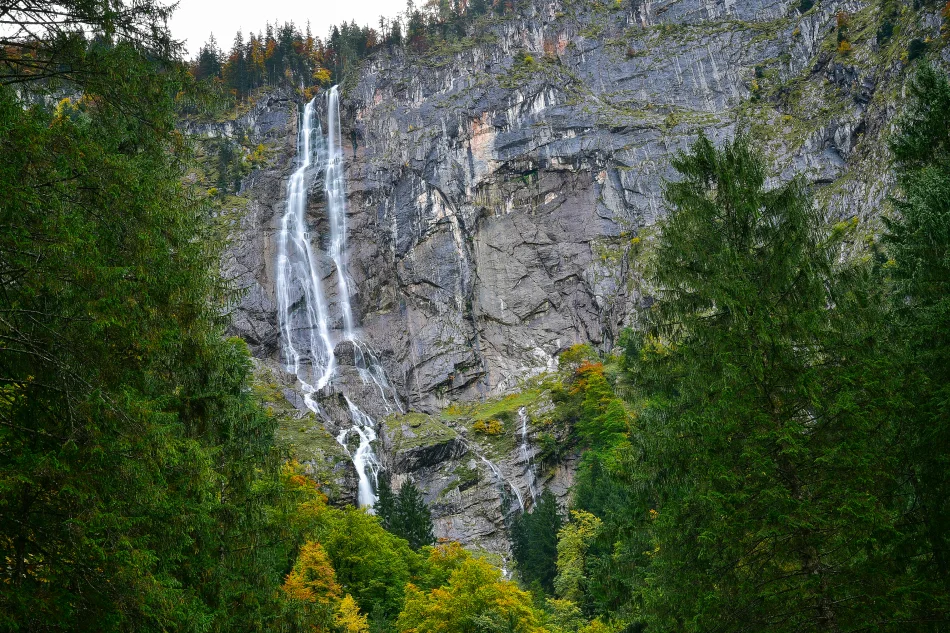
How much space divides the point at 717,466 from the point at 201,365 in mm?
6886

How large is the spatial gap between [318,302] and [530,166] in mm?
22596

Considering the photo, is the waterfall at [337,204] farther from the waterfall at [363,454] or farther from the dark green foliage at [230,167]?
the dark green foliage at [230,167]

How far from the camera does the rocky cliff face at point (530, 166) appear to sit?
52.7m

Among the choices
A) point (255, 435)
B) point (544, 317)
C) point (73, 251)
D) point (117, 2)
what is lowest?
point (255, 435)

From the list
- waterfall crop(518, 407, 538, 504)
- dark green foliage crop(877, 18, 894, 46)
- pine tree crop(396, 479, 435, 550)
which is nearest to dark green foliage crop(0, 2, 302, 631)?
pine tree crop(396, 479, 435, 550)

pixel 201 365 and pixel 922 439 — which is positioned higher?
pixel 201 365

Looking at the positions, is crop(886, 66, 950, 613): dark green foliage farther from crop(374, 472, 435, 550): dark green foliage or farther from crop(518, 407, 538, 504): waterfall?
crop(518, 407, 538, 504): waterfall

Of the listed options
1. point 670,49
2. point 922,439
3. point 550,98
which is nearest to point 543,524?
point 922,439

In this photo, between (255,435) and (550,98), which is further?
(550,98)

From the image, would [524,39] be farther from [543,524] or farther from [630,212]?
[543,524]

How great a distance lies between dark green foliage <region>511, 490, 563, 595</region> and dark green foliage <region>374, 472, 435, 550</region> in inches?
177

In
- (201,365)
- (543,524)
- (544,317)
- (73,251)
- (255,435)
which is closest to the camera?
(73,251)

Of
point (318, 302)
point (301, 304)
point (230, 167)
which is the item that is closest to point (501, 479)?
point (318, 302)

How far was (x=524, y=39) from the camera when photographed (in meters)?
72.5
